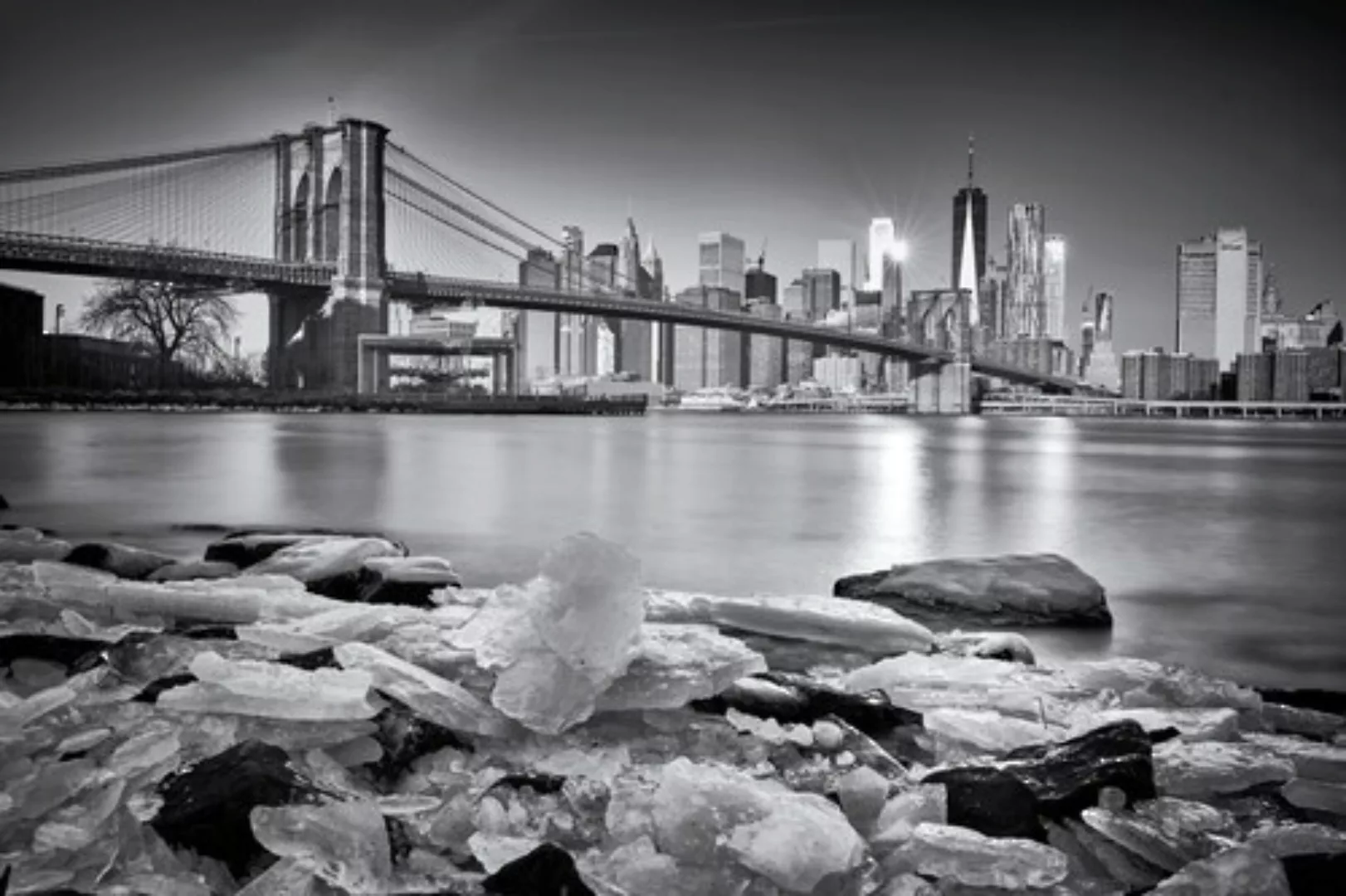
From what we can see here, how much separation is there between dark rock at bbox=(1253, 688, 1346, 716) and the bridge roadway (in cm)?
1001

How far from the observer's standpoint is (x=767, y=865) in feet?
3.08

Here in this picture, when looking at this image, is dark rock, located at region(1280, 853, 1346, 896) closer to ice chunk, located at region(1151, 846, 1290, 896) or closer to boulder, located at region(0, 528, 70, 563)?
ice chunk, located at region(1151, 846, 1290, 896)

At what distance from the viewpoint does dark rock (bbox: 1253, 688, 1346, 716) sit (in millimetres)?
1777

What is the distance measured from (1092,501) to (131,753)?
22.3 feet

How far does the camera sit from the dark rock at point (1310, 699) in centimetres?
178

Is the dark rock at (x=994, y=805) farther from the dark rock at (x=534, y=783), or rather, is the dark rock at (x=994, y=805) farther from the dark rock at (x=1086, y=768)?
the dark rock at (x=534, y=783)

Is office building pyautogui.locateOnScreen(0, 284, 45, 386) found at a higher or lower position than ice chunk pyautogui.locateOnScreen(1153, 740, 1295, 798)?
higher

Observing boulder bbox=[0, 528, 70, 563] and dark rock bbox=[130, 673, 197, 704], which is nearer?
dark rock bbox=[130, 673, 197, 704]

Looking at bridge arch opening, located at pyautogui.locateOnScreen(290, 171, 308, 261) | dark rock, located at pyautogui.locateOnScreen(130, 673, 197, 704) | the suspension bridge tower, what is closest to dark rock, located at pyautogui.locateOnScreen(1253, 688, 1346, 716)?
dark rock, located at pyautogui.locateOnScreen(130, 673, 197, 704)

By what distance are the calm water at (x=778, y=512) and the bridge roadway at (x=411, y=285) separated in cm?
180

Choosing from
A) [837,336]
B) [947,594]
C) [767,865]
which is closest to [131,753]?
[767,865]

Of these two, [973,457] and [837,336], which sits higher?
[837,336]

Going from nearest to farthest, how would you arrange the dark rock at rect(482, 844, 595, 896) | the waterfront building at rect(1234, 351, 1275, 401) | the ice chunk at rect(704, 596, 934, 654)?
the dark rock at rect(482, 844, 595, 896) → the ice chunk at rect(704, 596, 934, 654) → the waterfront building at rect(1234, 351, 1275, 401)

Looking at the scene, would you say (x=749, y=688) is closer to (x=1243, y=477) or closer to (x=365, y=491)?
(x=365, y=491)
